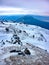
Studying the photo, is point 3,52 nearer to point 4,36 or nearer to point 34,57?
point 34,57

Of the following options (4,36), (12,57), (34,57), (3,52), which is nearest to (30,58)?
(34,57)

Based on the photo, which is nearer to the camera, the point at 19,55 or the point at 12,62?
the point at 12,62

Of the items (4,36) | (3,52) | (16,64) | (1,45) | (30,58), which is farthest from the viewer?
(4,36)

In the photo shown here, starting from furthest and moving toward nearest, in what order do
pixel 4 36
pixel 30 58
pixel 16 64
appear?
pixel 4 36 → pixel 30 58 → pixel 16 64

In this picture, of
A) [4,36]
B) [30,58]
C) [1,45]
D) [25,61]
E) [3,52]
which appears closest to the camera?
[25,61]

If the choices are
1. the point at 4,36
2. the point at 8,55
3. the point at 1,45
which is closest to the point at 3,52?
the point at 8,55

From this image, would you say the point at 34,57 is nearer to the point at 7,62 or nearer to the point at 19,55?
the point at 19,55

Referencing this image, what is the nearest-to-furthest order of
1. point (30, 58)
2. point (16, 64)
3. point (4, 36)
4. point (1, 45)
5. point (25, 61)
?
point (16, 64), point (25, 61), point (30, 58), point (1, 45), point (4, 36)

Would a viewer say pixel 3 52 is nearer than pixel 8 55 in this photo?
No

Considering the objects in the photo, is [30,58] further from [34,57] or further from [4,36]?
[4,36]
